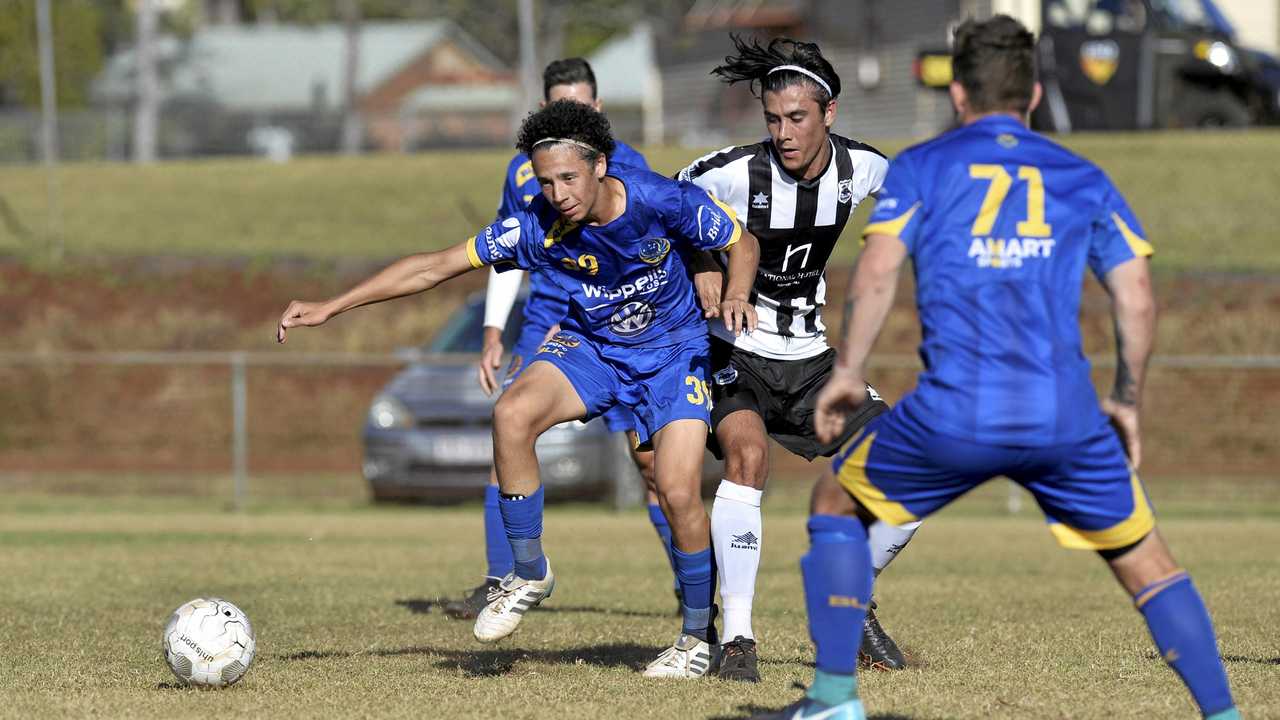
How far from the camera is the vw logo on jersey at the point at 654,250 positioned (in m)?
6.37

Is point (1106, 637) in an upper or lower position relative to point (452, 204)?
lower

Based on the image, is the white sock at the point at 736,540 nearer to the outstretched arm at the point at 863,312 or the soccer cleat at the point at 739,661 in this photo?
the soccer cleat at the point at 739,661

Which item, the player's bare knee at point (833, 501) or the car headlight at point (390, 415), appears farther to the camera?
the car headlight at point (390, 415)

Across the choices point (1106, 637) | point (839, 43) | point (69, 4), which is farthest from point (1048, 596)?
point (69, 4)

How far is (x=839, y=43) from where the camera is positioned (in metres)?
34.8

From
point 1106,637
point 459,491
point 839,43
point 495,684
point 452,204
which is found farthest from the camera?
point 839,43

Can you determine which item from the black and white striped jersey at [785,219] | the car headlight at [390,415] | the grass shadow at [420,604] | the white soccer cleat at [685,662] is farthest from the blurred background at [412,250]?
the white soccer cleat at [685,662]

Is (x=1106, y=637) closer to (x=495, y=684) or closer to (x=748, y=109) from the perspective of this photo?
(x=495, y=684)

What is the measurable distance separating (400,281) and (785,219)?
5.23ft

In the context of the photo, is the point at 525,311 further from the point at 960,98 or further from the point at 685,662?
the point at 960,98

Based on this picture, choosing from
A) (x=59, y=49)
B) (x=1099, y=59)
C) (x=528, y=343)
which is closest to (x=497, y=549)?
(x=528, y=343)

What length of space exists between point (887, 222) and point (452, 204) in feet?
75.5

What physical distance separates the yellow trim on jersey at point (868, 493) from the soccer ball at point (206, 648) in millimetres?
2675

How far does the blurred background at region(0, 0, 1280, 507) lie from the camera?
57.7ft
